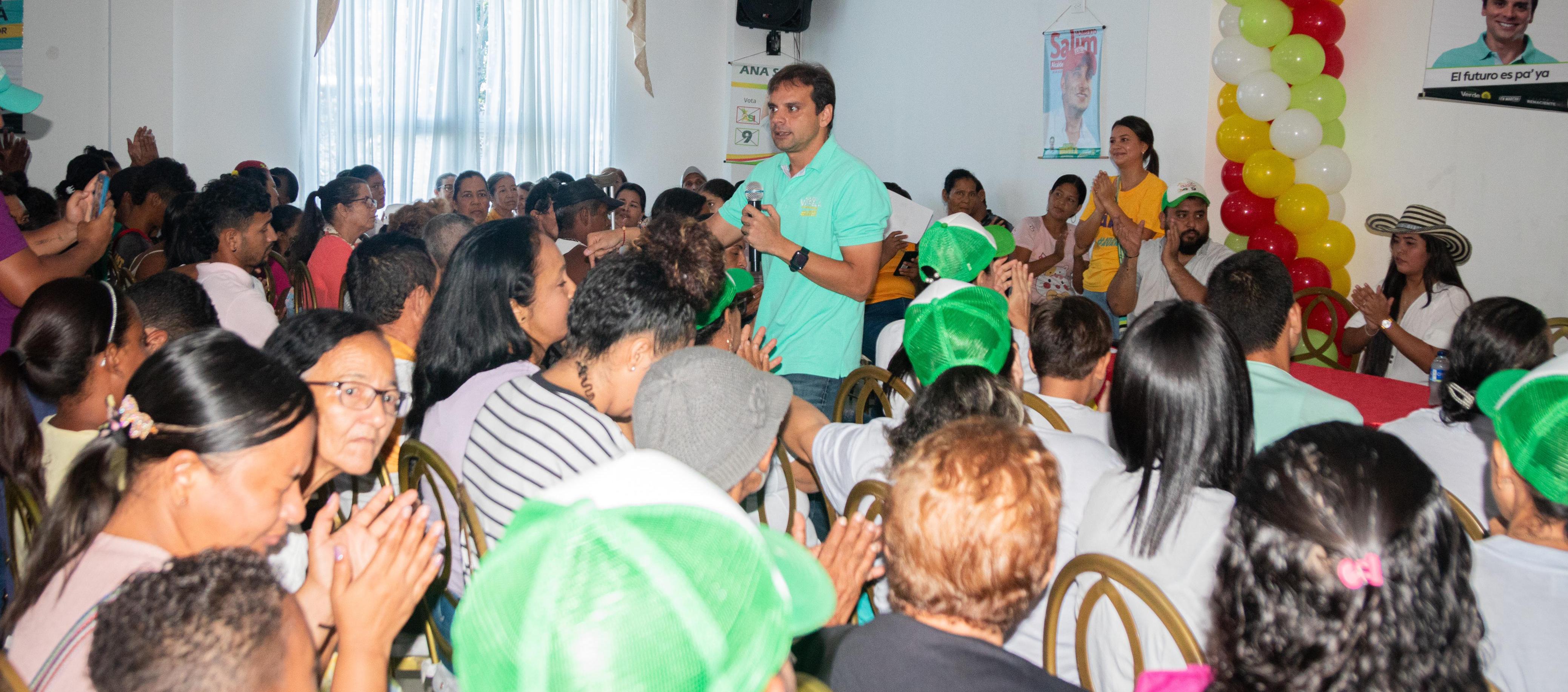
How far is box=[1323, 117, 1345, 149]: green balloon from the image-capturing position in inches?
192

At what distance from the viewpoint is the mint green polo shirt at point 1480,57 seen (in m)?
4.20

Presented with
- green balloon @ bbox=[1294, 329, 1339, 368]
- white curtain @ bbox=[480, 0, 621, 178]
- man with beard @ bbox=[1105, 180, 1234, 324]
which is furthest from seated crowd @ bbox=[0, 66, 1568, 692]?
white curtain @ bbox=[480, 0, 621, 178]

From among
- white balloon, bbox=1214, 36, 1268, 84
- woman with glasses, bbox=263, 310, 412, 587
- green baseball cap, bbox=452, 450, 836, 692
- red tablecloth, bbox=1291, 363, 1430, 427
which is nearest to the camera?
green baseball cap, bbox=452, 450, 836, 692

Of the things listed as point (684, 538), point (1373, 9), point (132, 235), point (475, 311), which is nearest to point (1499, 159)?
point (1373, 9)

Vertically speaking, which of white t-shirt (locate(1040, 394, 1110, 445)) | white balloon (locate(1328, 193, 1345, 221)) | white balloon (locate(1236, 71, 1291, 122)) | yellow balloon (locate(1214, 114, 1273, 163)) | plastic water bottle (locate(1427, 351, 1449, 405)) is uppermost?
white balloon (locate(1236, 71, 1291, 122))

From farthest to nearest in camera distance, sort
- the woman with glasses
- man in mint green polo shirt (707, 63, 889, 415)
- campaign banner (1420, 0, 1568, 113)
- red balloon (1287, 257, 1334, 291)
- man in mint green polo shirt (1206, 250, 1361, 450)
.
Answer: red balloon (1287, 257, 1334, 291)
campaign banner (1420, 0, 1568, 113)
man in mint green polo shirt (707, 63, 889, 415)
man in mint green polo shirt (1206, 250, 1361, 450)
the woman with glasses

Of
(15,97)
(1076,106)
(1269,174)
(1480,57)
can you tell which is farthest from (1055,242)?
(15,97)

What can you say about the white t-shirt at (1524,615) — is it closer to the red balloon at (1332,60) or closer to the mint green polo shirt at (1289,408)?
the mint green polo shirt at (1289,408)

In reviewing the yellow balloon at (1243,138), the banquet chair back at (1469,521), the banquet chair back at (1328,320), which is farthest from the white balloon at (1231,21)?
the banquet chair back at (1469,521)

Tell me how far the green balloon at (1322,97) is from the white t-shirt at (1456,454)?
3232mm

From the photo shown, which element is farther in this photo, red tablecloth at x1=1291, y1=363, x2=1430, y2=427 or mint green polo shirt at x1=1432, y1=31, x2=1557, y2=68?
mint green polo shirt at x1=1432, y1=31, x2=1557, y2=68

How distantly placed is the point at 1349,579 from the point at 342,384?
4.94 feet

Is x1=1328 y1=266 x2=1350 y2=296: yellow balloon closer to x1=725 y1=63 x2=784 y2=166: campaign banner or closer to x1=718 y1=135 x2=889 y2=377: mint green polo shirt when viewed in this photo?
x1=718 y1=135 x2=889 y2=377: mint green polo shirt

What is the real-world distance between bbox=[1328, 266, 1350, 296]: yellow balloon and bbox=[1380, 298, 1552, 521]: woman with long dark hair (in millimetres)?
2746
